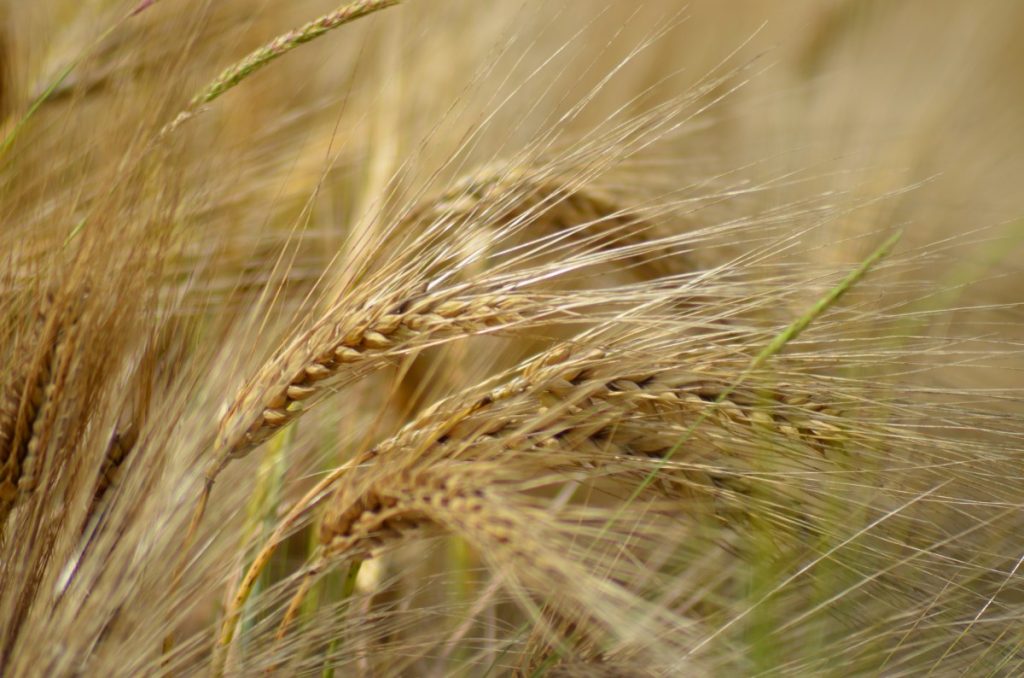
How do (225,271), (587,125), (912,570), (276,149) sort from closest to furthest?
(912,570) → (225,271) → (276,149) → (587,125)

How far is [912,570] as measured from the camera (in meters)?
0.61

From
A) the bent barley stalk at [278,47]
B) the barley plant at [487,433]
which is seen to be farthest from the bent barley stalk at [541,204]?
the bent barley stalk at [278,47]

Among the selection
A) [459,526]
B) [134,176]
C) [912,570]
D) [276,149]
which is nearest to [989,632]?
[912,570]

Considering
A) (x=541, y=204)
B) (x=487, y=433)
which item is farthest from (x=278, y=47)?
(x=487, y=433)

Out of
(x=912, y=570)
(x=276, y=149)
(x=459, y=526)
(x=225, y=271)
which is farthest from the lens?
(x=276, y=149)

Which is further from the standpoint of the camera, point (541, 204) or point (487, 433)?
point (541, 204)

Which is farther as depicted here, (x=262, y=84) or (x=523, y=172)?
(x=262, y=84)

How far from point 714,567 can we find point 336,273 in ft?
1.15

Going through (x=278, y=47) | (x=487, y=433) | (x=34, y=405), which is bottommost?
(x=487, y=433)

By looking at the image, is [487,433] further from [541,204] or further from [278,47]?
[278,47]

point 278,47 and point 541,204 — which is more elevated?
point 278,47

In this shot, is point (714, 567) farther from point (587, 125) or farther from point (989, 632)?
point (587, 125)

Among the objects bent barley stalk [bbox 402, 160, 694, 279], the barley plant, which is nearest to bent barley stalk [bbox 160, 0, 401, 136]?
the barley plant

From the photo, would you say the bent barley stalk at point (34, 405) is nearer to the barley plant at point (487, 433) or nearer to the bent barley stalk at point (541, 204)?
the barley plant at point (487, 433)
